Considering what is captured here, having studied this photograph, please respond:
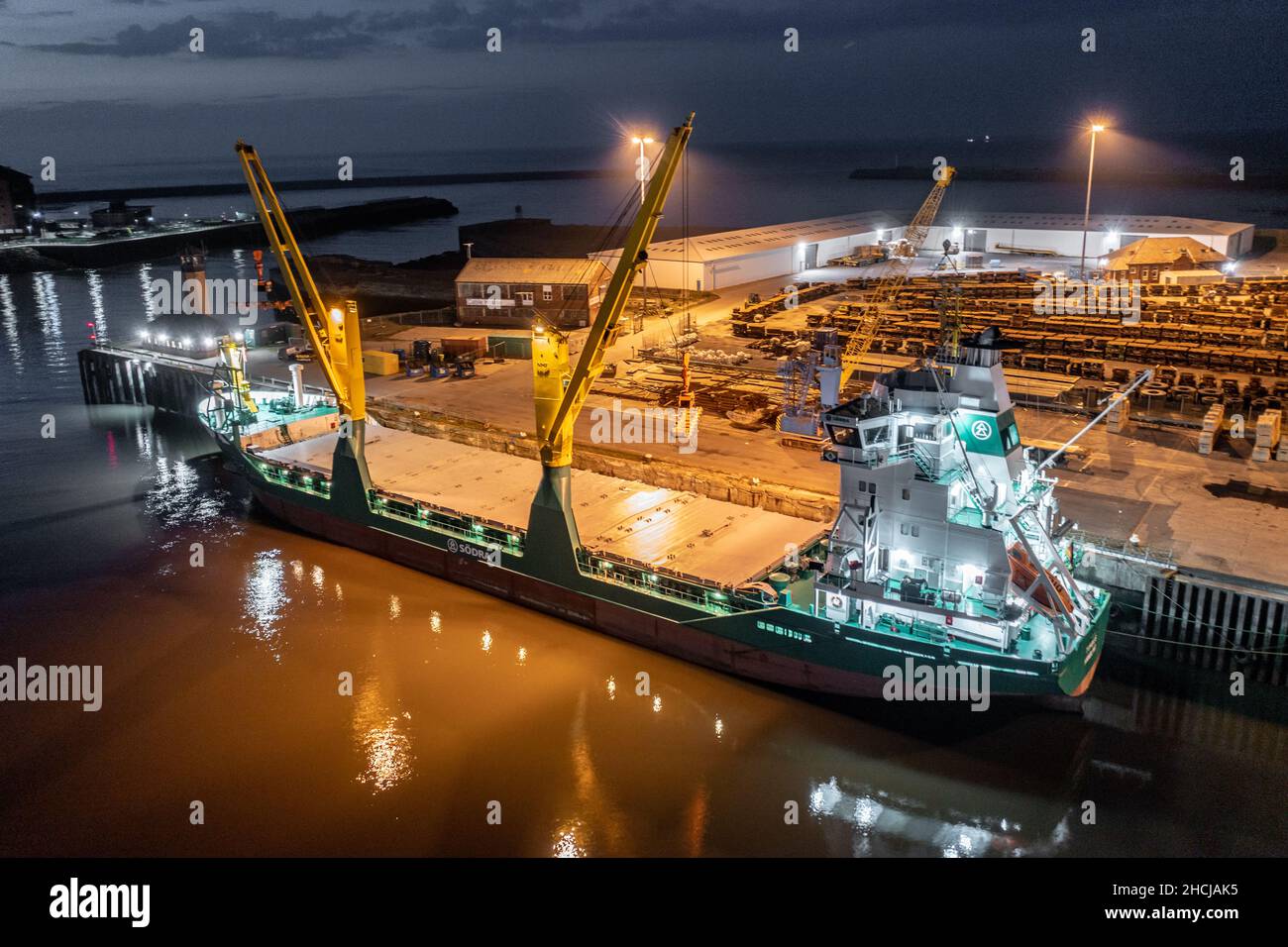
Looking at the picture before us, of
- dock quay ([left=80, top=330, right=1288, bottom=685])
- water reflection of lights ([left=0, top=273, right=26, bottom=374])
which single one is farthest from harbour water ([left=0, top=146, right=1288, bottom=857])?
water reflection of lights ([left=0, top=273, right=26, bottom=374])

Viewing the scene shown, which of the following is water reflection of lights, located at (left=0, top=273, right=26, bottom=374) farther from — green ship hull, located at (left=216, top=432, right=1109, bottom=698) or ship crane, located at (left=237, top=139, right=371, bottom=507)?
green ship hull, located at (left=216, top=432, right=1109, bottom=698)

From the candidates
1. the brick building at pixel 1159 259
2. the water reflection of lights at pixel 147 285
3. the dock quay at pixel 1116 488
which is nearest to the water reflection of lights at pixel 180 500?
the dock quay at pixel 1116 488

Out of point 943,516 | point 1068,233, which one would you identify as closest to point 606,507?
point 943,516

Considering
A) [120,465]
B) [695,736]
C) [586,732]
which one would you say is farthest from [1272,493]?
[120,465]

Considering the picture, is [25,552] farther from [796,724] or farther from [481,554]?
[796,724]

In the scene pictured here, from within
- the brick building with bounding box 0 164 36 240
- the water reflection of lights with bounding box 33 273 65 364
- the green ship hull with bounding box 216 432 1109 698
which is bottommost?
the green ship hull with bounding box 216 432 1109 698

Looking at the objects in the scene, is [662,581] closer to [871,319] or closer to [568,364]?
[568,364]
